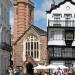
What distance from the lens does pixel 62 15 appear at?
7581 cm

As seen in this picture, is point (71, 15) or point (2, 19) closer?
point (2, 19)

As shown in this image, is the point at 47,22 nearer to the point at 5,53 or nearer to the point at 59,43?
the point at 59,43

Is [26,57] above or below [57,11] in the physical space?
below

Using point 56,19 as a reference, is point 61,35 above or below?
below

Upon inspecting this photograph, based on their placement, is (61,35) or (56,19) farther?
(56,19)

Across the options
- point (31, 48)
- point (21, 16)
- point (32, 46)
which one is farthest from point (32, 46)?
point (21, 16)

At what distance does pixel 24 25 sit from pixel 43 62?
23.9 meters

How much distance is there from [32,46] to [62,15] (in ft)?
25.0

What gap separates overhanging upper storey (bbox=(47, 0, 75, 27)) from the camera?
75.0 meters

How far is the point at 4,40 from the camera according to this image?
61781 mm

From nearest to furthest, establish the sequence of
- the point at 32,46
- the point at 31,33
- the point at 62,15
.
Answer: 1. the point at 62,15
2. the point at 31,33
3. the point at 32,46

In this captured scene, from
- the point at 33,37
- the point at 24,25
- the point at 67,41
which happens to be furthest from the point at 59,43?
the point at 24,25

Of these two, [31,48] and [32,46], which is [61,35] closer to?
[32,46]

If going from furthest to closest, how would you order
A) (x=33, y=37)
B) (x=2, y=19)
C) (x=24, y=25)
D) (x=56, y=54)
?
1. (x=24, y=25)
2. (x=33, y=37)
3. (x=56, y=54)
4. (x=2, y=19)
